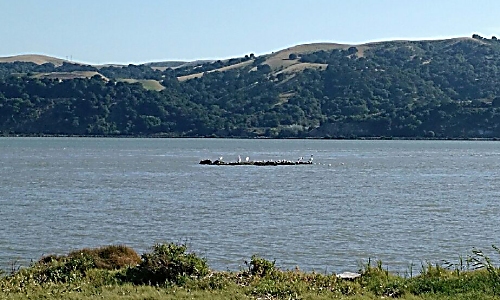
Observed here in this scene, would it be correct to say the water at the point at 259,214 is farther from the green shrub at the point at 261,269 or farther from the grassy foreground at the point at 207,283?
the grassy foreground at the point at 207,283

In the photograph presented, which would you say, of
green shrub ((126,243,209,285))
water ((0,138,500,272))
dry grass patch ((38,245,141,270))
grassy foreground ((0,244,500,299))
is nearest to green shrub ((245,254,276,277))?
grassy foreground ((0,244,500,299))

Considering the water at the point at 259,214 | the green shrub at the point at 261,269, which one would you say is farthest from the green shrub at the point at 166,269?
the water at the point at 259,214

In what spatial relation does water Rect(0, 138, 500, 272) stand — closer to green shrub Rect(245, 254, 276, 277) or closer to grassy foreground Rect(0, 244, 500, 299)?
green shrub Rect(245, 254, 276, 277)

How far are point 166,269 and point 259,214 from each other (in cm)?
2772

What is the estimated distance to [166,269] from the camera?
15602 millimetres

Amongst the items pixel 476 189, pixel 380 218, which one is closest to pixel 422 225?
pixel 380 218

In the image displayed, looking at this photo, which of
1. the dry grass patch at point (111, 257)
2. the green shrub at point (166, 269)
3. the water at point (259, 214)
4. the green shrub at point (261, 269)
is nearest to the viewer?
the green shrub at point (166, 269)

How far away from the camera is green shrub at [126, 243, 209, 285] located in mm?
15578

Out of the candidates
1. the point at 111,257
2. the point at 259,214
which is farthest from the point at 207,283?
the point at 259,214

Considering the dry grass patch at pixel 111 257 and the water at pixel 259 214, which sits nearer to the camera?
the dry grass patch at pixel 111 257

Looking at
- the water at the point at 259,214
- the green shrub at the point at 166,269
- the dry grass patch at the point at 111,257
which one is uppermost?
the green shrub at the point at 166,269

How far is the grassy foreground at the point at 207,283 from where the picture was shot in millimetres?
14492

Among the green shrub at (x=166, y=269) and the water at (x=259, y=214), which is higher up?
the green shrub at (x=166, y=269)

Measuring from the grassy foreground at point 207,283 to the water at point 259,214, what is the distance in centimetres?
858
